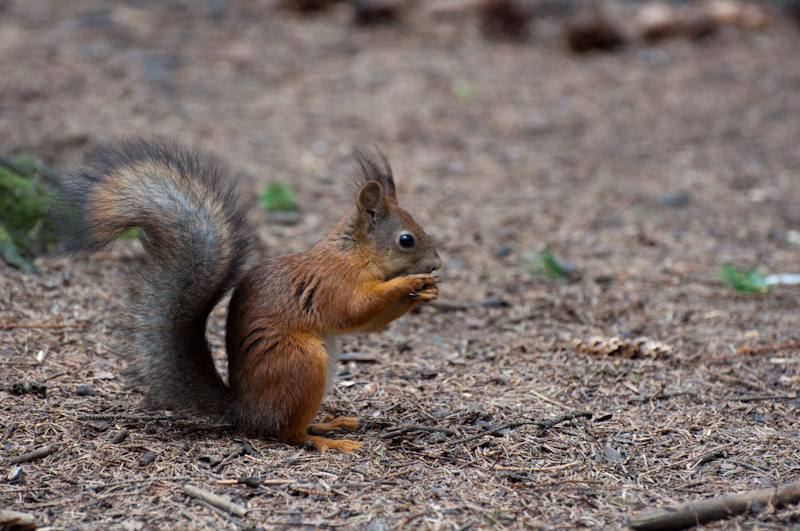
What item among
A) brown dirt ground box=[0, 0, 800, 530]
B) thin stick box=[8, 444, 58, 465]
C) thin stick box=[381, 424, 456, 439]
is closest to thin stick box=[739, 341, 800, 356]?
brown dirt ground box=[0, 0, 800, 530]

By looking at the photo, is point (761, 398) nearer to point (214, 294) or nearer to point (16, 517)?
point (214, 294)

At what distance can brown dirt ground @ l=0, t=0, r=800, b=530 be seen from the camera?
2.51 metres

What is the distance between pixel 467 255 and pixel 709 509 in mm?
2982

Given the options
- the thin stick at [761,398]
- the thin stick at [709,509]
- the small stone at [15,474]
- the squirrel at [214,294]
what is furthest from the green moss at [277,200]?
the thin stick at [709,509]

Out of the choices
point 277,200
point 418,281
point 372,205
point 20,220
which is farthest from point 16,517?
point 277,200

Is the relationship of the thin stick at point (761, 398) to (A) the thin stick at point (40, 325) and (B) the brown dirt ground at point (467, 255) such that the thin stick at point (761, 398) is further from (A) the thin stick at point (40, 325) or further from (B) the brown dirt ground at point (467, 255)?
(A) the thin stick at point (40, 325)

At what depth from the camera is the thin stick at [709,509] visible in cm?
221

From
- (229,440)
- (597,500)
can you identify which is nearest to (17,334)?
(229,440)

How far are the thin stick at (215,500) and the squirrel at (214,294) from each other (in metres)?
0.48

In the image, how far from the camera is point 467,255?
5094mm

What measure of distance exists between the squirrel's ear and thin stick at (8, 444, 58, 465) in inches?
54.2

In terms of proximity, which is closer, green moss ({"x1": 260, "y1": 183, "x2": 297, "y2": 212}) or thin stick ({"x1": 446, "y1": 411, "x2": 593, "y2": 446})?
thin stick ({"x1": 446, "y1": 411, "x2": 593, "y2": 446})

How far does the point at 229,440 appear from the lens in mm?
2818

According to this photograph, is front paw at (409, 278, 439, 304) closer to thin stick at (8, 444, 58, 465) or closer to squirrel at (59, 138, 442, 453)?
squirrel at (59, 138, 442, 453)
